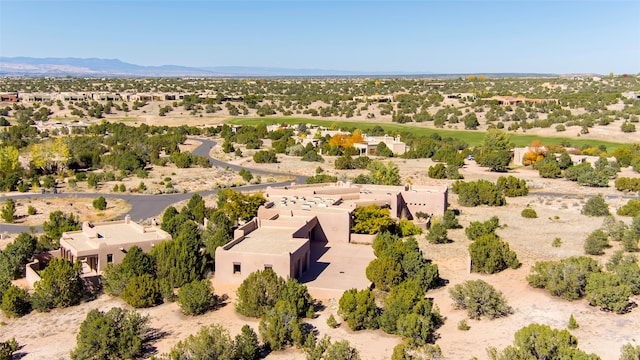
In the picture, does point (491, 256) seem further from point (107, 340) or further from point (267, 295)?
point (107, 340)

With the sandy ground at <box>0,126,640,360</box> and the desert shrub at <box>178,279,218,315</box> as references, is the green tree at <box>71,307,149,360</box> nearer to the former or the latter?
the sandy ground at <box>0,126,640,360</box>

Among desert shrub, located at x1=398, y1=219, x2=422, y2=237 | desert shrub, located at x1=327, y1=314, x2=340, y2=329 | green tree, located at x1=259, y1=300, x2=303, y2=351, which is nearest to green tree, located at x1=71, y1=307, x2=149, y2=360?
green tree, located at x1=259, y1=300, x2=303, y2=351

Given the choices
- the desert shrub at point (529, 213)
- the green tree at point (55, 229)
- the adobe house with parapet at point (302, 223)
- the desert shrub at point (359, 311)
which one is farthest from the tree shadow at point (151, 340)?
the desert shrub at point (529, 213)

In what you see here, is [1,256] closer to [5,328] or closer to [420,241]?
[5,328]

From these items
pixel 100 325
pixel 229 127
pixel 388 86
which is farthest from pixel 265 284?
pixel 388 86

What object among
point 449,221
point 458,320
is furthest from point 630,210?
point 458,320

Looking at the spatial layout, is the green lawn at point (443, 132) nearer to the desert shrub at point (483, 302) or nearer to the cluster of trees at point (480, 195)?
the cluster of trees at point (480, 195)
